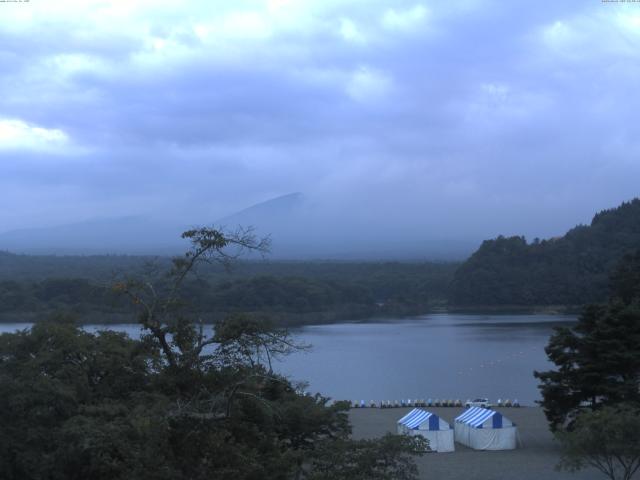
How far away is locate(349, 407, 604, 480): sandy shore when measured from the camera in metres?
10.8

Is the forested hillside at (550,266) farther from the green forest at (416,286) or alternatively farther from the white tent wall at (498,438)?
the white tent wall at (498,438)

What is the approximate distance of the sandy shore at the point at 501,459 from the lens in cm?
1077

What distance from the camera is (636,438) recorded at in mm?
8852

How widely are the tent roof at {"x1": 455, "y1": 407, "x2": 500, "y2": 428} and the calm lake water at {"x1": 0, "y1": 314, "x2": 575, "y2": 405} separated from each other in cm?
352

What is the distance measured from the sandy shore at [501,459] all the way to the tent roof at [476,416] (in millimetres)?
398

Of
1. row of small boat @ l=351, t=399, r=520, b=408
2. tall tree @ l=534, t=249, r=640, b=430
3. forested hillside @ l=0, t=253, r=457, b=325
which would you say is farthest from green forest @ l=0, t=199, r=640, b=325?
tall tree @ l=534, t=249, r=640, b=430

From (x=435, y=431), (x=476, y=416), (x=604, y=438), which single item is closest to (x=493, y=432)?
(x=476, y=416)

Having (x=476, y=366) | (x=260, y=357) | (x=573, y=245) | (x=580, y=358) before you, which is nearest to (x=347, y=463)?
(x=260, y=357)

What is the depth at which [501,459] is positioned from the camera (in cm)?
1189

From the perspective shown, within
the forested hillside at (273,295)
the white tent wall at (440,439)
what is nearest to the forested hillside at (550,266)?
the forested hillside at (273,295)

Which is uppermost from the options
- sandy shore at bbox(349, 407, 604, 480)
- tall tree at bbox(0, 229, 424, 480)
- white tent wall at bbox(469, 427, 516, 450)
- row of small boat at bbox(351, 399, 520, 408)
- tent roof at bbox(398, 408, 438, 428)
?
tall tree at bbox(0, 229, 424, 480)

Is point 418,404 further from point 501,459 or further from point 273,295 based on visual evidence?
point 273,295

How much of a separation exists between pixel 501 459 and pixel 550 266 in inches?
1700

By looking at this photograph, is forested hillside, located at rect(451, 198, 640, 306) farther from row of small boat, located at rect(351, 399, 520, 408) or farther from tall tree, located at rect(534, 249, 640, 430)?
tall tree, located at rect(534, 249, 640, 430)
